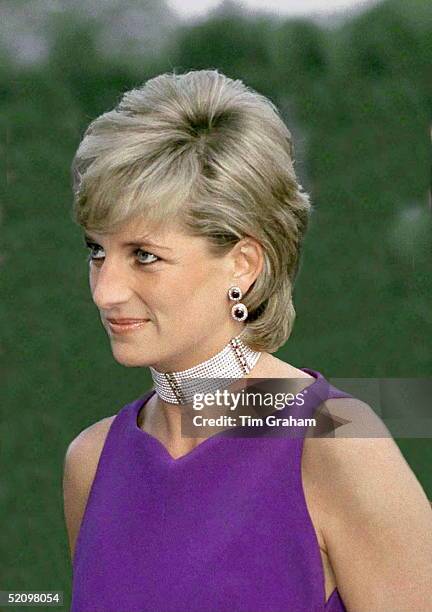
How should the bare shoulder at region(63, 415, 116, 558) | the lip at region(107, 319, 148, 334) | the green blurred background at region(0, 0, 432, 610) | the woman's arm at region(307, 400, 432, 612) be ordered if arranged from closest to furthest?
the woman's arm at region(307, 400, 432, 612)
the lip at region(107, 319, 148, 334)
the bare shoulder at region(63, 415, 116, 558)
the green blurred background at region(0, 0, 432, 610)

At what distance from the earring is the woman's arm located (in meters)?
0.26

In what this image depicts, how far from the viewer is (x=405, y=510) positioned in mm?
1359

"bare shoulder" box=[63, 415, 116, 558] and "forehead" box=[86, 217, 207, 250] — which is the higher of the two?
"forehead" box=[86, 217, 207, 250]

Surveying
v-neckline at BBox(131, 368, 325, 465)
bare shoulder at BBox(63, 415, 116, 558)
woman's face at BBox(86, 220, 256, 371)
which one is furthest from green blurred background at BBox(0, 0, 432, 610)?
woman's face at BBox(86, 220, 256, 371)

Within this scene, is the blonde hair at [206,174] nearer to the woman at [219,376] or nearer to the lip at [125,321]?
the woman at [219,376]

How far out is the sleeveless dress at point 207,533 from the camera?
140cm

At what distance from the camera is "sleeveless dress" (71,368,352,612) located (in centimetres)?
140

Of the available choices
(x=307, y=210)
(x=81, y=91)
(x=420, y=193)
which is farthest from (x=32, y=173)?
(x=307, y=210)

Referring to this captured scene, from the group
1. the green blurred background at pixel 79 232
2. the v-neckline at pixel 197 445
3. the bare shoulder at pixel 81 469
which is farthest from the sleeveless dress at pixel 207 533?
the green blurred background at pixel 79 232

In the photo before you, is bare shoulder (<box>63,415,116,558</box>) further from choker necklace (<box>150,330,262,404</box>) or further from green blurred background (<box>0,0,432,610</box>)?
green blurred background (<box>0,0,432,610</box>)

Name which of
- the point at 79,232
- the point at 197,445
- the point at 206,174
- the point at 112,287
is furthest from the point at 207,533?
the point at 79,232

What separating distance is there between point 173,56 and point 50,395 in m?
1.08

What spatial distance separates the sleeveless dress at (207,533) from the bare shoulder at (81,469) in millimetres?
112

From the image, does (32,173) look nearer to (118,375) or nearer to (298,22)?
(118,375)
